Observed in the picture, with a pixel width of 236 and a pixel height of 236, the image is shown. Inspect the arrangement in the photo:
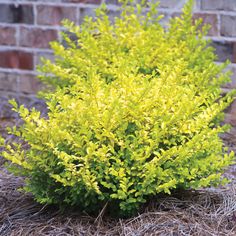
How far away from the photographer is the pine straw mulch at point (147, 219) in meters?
2.54

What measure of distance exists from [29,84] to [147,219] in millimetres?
2884

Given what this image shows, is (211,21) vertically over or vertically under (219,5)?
under

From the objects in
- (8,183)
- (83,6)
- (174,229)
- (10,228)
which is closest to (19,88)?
(83,6)

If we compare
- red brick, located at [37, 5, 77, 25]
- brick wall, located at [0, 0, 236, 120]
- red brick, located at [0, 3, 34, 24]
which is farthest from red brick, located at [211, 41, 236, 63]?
red brick, located at [0, 3, 34, 24]

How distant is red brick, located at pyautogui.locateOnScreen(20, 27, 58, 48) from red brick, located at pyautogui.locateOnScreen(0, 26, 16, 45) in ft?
0.27

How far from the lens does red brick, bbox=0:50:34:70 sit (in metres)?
5.13

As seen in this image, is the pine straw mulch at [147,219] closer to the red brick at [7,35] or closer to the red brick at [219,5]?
the red brick at [219,5]

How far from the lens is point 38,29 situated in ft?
16.4

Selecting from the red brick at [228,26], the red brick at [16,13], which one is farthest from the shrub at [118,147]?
the red brick at [16,13]

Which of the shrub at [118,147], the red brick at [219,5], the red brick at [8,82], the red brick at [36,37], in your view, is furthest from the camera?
the red brick at [8,82]

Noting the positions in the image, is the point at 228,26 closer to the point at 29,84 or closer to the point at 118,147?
the point at 29,84

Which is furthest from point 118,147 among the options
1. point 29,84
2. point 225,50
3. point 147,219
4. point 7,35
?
point 7,35

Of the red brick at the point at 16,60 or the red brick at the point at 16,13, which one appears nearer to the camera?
the red brick at the point at 16,13

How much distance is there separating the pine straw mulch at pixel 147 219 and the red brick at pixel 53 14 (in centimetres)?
233
